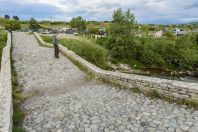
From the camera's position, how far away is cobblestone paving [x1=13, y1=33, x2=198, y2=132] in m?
6.81

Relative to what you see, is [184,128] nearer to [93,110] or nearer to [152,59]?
[93,110]

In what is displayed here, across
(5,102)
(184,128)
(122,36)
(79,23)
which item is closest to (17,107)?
(5,102)

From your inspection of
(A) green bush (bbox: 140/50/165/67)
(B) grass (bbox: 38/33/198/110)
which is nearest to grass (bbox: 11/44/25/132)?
(B) grass (bbox: 38/33/198/110)

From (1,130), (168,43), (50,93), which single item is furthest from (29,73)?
(168,43)

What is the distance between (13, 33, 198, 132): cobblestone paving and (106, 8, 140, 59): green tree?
1151 inches

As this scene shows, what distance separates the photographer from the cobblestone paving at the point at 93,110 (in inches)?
268

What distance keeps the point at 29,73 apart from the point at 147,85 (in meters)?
6.89

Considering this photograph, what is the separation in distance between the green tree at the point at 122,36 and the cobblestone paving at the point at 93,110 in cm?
2924

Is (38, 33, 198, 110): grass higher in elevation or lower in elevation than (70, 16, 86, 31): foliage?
lower

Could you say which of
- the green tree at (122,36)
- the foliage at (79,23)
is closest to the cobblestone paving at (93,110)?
the green tree at (122,36)

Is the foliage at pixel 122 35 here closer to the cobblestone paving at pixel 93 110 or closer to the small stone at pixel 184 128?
the cobblestone paving at pixel 93 110

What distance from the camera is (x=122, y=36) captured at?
Result: 135 ft

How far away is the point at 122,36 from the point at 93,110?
33749mm

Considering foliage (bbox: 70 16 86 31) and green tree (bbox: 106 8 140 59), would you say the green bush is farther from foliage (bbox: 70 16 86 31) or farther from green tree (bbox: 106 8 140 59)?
foliage (bbox: 70 16 86 31)
